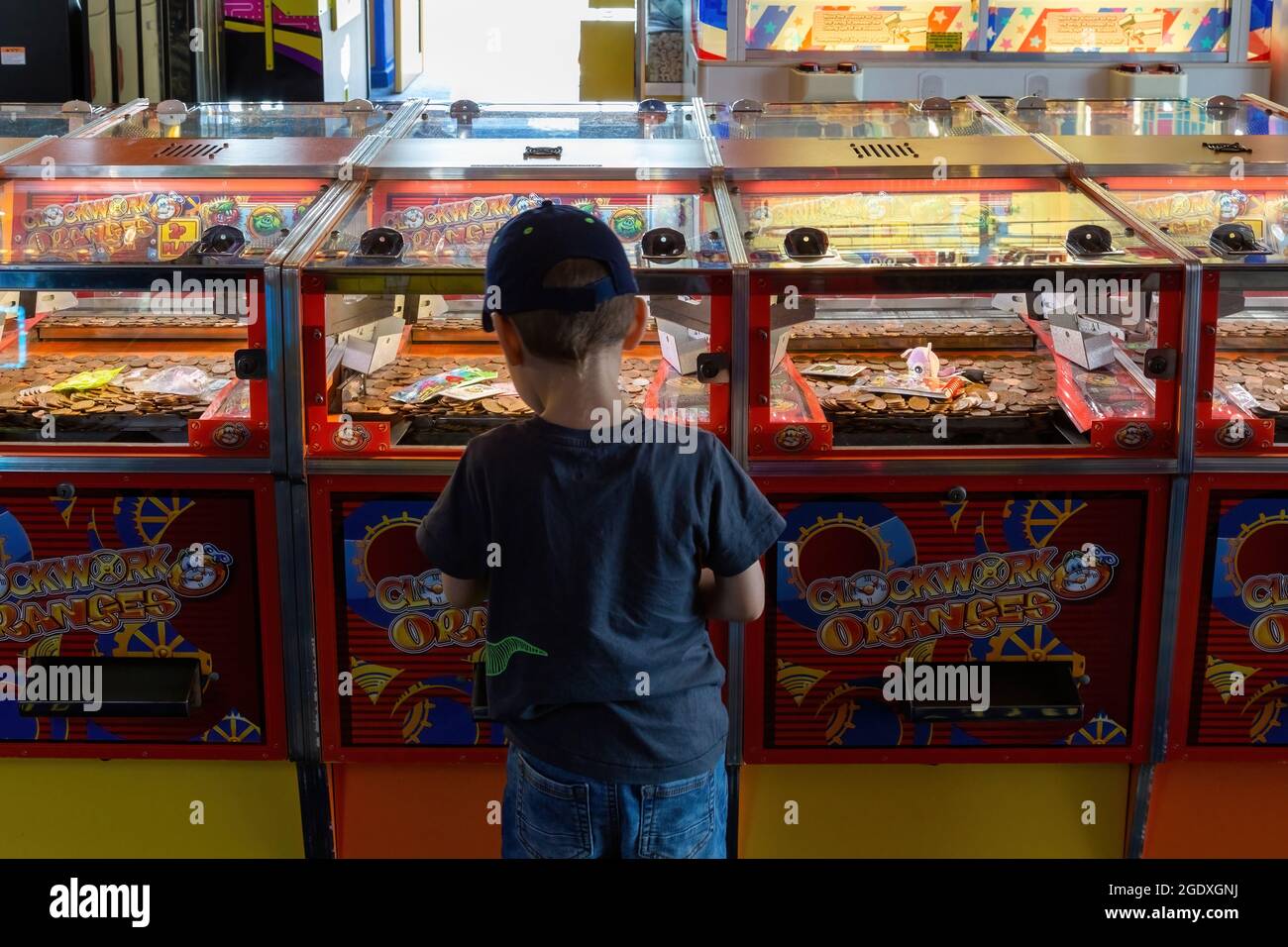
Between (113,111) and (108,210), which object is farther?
(113,111)

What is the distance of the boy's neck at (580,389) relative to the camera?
1.86 m

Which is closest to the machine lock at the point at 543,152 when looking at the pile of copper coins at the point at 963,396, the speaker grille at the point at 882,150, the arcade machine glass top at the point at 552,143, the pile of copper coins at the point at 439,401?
the arcade machine glass top at the point at 552,143

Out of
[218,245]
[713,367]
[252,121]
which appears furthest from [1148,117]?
[218,245]

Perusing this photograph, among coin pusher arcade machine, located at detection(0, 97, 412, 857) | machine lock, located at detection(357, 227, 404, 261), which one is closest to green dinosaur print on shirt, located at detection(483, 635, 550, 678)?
coin pusher arcade machine, located at detection(0, 97, 412, 857)

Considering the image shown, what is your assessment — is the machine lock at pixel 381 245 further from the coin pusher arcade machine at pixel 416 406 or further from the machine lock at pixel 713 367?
the machine lock at pixel 713 367

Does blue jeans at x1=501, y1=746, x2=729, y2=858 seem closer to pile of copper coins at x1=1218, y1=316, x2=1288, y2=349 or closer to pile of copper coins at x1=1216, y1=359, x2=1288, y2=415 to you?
pile of copper coins at x1=1216, y1=359, x2=1288, y2=415

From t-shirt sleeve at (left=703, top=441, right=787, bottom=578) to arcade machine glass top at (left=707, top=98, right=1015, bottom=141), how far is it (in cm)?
211

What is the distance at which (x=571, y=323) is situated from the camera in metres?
1.83

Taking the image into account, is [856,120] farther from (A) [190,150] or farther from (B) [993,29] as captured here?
(B) [993,29]

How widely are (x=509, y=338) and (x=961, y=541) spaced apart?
1327mm

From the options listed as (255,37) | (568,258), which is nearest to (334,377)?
(568,258)

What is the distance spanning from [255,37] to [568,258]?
9291 mm
